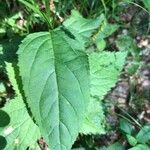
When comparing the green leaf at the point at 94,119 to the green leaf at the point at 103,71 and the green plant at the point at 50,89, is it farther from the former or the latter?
the green plant at the point at 50,89

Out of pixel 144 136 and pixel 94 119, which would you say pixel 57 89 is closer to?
pixel 94 119

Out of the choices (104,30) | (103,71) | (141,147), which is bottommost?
(141,147)

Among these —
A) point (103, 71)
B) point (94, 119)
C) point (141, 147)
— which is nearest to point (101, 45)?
point (103, 71)

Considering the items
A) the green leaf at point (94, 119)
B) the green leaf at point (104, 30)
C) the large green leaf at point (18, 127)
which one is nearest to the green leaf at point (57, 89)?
the large green leaf at point (18, 127)

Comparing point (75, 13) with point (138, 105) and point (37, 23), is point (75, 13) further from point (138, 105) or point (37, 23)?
point (138, 105)

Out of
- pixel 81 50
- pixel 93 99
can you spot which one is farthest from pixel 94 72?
pixel 81 50

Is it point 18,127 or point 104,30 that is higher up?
point 104,30
